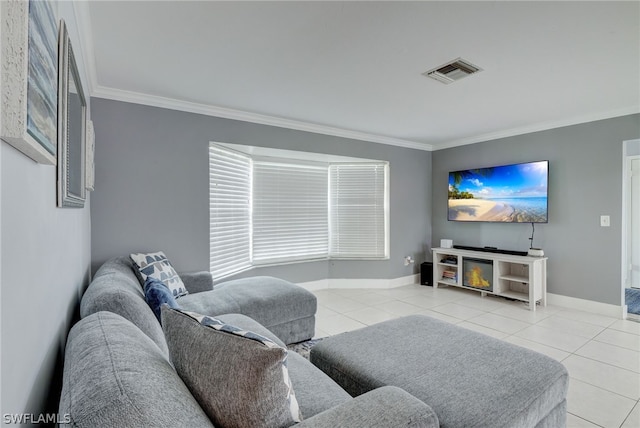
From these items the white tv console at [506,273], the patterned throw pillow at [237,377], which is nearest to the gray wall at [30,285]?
the patterned throw pillow at [237,377]

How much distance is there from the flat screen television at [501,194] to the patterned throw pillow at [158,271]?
4178 mm

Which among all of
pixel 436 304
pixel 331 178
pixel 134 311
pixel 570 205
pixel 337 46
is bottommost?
pixel 436 304

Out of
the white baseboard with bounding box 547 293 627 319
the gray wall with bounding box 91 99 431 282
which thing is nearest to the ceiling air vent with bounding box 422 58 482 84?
the gray wall with bounding box 91 99 431 282

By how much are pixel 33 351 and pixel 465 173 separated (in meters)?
5.15

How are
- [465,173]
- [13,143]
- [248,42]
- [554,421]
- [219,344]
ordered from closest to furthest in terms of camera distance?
[13,143] → [219,344] → [554,421] → [248,42] → [465,173]

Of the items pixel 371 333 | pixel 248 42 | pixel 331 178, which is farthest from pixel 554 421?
pixel 331 178

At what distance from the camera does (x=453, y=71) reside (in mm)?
2547

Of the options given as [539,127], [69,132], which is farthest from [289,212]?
[539,127]

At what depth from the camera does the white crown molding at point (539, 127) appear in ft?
11.5

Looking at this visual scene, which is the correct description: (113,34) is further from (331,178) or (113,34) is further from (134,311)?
(331,178)

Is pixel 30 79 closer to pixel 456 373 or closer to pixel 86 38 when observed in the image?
pixel 86 38

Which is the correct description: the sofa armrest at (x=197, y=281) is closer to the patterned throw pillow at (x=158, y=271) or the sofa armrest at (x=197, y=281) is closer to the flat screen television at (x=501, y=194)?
the patterned throw pillow at (x=158, y=271)

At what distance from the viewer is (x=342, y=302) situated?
4.19 m

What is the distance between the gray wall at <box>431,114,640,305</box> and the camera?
3574mm
